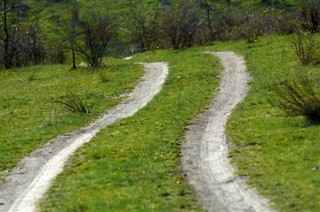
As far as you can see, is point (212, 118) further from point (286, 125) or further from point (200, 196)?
point (200, 196)

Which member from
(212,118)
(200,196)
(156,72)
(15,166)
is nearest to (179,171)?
(200,196)

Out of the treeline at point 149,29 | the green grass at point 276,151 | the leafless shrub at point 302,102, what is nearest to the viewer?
the green grass at point 276,151

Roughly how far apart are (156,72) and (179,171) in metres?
25.1

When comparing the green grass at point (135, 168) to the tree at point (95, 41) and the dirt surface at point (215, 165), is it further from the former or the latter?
the tree at point (95, 41)

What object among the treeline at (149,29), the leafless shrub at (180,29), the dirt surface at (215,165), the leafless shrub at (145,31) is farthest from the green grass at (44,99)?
the leafless shrub at (145,31)

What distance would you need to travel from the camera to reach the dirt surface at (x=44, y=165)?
1614cm

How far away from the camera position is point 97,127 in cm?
2602

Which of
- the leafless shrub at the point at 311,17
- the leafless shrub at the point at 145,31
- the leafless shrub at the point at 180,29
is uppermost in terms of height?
the leafless shrub at the point at 311,17

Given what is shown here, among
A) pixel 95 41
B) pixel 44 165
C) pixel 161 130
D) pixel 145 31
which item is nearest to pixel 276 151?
pixel 161 130

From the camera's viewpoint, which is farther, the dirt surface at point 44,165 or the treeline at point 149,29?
the treeline at point 149,29

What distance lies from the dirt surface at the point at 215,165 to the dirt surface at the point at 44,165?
154 inches

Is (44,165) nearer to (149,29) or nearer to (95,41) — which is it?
(95,41)

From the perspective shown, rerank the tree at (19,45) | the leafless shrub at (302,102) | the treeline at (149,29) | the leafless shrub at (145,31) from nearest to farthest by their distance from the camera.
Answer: the leafless shrub at (302,102) < the treeline at (149,29) < the tree at (19,45) < the leafless shrub at (145,31)

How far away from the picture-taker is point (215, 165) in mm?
17719
